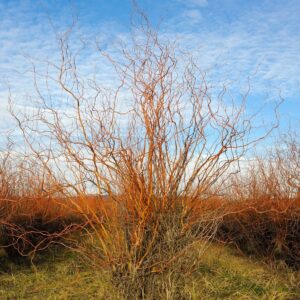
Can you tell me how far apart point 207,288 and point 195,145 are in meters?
1.77

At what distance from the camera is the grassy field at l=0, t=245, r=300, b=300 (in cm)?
446

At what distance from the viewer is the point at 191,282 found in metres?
4.09

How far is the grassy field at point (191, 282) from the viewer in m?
4.46

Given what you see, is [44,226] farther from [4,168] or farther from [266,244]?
[266,244]

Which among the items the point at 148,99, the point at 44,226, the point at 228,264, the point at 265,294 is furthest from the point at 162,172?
the point at 44,226

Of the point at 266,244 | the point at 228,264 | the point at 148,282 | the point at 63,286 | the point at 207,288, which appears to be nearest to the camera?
the point at 148,282

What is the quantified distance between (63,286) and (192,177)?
7.68 ft

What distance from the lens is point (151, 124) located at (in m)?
3.62

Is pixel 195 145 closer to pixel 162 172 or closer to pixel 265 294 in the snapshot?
pixel 162 172

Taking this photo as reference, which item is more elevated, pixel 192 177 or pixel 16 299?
pixel 192 177

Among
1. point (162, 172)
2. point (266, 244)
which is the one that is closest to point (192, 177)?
point (162, 172)

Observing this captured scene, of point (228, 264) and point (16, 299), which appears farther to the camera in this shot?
point (228, 264)

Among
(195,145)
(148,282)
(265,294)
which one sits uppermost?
(195,145)

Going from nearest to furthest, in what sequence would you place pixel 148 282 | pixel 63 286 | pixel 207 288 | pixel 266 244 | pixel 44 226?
1. pixel 148 282
2. pixel 207 288
3. pixel 63 286
4. pixel 266 244
5. pixel 44 226
